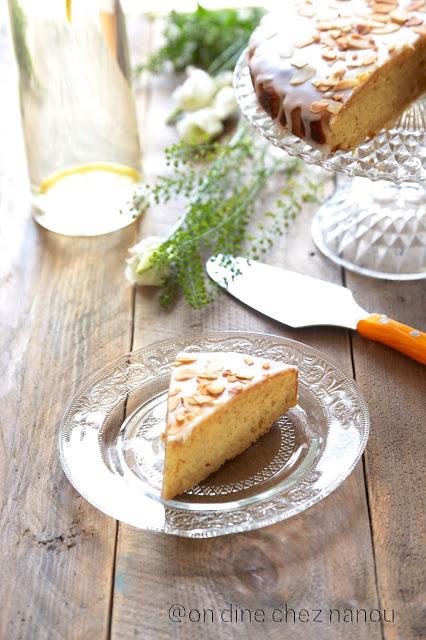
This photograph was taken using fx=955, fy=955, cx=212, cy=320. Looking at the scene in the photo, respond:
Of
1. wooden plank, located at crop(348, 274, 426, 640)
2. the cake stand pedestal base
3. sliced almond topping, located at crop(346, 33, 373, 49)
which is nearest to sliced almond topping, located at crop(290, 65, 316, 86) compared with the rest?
sliced almond topping, located at crop(346, 33, 373, 49)

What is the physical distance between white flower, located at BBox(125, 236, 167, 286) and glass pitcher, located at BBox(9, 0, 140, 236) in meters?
0.23

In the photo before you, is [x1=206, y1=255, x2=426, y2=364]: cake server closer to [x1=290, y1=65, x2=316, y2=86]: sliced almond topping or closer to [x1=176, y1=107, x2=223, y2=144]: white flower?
[x1=290, y1=65, x2=316, y2=86]: sliced almond topping

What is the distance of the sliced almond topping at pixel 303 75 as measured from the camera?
1.97 metres

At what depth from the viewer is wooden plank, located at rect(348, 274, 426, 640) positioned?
150 centimetres

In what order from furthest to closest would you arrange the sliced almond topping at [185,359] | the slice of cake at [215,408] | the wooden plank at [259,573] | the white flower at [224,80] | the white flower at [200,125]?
the white flower at [224,80] → the white flower at [200,125] → the sliced almond topping at [185,359] → the slice of cake at [215,408] → the wooden plank at [259,573]

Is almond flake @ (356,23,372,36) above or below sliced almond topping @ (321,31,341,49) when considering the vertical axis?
above

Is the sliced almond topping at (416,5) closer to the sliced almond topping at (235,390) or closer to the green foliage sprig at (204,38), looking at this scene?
the green foliage sprig at (204,38)

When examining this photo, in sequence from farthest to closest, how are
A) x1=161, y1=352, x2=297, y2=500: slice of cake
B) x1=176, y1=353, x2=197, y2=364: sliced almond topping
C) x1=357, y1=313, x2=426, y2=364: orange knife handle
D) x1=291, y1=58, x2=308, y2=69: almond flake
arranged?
x1=291, y1=58, x2=308, y2=69: almond flake
x1=357, y1=313, x2=426, y2=364: orange knife handle
x1=176, y1=353, x2=197, y2=364: sliced almond topping
x1=161, y1=352, x2=297, y2=500: slice of cake

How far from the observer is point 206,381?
1674mm

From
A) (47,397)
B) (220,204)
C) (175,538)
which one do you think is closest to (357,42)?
(220,204)

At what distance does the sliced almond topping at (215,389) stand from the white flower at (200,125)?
1.09 meters

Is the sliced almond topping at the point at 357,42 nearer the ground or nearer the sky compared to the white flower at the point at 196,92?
nearer the sky

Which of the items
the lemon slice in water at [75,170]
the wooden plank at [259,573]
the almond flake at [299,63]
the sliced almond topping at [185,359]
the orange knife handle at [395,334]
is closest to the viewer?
the wooden plank at [259,573]

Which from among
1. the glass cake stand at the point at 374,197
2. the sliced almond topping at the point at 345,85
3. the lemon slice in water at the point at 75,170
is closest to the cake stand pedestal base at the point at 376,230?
the glass cake stand at the point at 374,197
